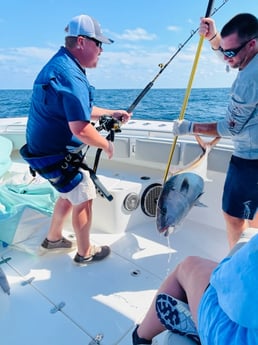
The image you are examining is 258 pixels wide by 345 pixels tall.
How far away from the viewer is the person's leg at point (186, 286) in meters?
0.99

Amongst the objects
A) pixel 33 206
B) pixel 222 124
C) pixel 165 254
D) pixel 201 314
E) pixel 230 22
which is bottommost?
pixel 165 254

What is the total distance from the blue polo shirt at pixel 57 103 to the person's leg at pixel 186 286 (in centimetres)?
95

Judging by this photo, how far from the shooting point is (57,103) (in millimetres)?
1645

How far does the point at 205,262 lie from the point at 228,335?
41cm

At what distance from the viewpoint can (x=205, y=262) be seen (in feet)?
3.65

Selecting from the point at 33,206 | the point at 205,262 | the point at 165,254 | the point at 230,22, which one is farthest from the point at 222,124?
the point at 33,206

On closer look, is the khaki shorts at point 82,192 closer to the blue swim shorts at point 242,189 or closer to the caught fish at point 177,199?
the caught fish at point 177,199

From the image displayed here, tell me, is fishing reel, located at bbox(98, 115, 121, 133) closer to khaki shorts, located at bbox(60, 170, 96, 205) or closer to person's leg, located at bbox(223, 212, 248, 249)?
khaki shorts, located at bbox(60, 170, 96, 205)

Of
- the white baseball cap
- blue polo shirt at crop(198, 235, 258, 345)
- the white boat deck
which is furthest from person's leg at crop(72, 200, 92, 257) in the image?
blue polo shirt at crop(198, 235, 258, 345)

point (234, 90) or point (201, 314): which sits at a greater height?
point (234, 90)

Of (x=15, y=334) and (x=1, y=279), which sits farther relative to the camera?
(x=1, y=279)

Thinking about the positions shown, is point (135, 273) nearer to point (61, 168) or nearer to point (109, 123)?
point (61, 168)

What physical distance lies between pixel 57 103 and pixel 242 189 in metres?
1.16

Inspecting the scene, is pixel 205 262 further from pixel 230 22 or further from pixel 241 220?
pixel 230 22
